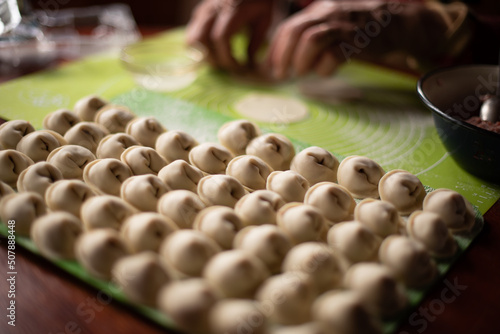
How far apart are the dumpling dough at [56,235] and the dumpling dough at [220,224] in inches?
7.6

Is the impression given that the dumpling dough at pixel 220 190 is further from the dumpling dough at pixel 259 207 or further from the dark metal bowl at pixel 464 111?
the dark metal bowl at pixel 464 111

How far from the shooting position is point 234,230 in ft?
2.44

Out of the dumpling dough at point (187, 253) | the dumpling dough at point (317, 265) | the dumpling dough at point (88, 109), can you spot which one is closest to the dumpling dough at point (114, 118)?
the dumpling dough at point (88, 109)

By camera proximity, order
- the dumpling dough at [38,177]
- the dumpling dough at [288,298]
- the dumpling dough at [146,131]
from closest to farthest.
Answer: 1. the dumpling dough at [288,298]
2. the dumpling dough at [38,177]
3. the dumpling dough at [146,131]

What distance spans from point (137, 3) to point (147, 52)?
3.76 feet

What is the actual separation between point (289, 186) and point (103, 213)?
1.10 ft

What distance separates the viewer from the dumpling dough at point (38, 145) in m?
0.92

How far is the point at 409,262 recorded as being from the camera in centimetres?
69

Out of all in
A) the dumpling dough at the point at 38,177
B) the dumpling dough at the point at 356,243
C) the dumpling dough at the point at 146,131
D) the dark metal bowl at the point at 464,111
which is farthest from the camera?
the dumpling dough at the point at 146,131

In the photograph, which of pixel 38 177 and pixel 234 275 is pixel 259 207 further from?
pixel 38 177

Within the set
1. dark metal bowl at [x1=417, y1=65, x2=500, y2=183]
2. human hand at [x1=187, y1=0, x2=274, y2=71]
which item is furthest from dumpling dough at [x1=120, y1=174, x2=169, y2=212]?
human hand at [x1=187, y1=0, x2=274, y2=71]

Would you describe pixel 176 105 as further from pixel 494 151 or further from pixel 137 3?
pixel 137 3

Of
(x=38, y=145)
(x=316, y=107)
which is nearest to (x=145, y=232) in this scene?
(x=38, y=145)

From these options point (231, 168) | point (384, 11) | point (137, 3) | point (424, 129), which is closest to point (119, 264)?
point (231, 168)
